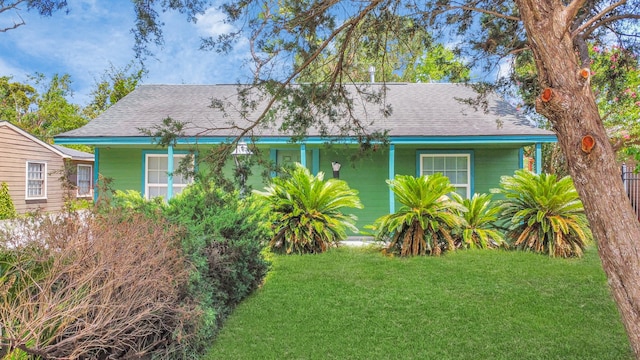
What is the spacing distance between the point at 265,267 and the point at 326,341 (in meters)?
1.69

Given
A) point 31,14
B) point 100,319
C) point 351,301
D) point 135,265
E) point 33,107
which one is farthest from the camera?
point 33,107

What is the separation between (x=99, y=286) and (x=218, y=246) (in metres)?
1.65

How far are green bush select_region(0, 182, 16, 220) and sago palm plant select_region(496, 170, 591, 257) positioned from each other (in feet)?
47.2

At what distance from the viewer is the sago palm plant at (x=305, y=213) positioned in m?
7.22

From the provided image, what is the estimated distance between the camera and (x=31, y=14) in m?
4.00

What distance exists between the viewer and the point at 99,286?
7.52 feet

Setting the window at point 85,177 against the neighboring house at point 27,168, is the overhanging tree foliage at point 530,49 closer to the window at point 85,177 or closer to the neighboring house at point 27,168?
the neighboring house at point 27,168

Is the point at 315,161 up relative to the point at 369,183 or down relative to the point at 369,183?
up

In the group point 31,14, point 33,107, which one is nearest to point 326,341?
point 31,14

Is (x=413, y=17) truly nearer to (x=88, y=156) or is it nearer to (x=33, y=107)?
(x=88, y=156)

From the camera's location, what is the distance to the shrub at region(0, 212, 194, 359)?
2074 millimetres

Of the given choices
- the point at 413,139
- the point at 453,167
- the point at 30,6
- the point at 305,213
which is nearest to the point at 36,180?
the point at 305,213

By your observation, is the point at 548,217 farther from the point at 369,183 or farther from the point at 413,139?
the point at 369,183

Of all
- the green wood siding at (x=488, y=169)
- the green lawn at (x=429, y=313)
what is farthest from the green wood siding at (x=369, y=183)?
the green lawn at (x=429, y=313)
